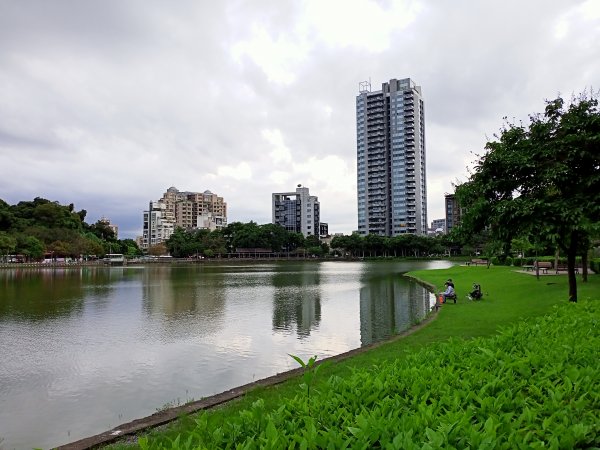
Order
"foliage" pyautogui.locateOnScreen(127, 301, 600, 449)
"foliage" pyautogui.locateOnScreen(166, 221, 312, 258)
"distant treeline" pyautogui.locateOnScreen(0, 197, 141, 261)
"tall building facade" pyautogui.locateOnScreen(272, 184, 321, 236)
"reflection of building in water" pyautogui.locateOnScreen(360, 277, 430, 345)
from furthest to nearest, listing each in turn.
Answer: "tall building facade" pyautogui.locateOnScreen(272, 184, 321, 236)
"foliage" pyautogui.locateOnScreen(166, 221, 312, 258)
"distant treeline" pyautogui.locateOnScreen(0, 197, 141, 261)
"reflection of building in water" pyautogui.locateOnScreen(360, 277, 430, 345)
"foliage" pyautogui.locateOnScreen(127, 301, 600, 449)

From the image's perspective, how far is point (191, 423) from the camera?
699cm

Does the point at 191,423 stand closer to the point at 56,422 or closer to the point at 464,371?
the point at 56,422

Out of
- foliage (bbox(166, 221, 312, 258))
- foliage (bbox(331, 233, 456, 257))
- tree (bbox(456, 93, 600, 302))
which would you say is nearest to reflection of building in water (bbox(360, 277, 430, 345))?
tree (bbox(456, 93, 600, 302))

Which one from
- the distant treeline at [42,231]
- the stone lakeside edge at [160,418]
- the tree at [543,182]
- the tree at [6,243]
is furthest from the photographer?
the distant treeline at [42,231]

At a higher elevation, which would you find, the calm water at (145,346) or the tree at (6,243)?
the tree at (6,243)

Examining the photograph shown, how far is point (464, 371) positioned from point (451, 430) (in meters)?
1.70

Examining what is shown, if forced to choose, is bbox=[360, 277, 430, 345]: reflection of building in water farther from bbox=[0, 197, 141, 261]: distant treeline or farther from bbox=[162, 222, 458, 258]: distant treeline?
bbox=[162, 222, 458, 258]: distant treeline

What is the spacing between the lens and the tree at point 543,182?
12.2m

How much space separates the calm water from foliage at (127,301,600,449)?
6.72m

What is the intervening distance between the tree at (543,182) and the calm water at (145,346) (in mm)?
6263

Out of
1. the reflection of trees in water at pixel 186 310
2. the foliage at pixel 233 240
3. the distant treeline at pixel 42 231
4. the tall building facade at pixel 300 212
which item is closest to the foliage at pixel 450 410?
the reflection of trees in water at pixel 186 310

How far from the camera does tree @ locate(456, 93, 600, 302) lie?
1224 cm

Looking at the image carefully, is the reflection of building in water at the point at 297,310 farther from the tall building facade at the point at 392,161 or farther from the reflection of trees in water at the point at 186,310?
the tall building facade at the point at 392,161

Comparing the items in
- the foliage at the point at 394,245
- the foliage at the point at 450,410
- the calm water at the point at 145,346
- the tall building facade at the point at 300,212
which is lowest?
the calm water at the point at 145,346
